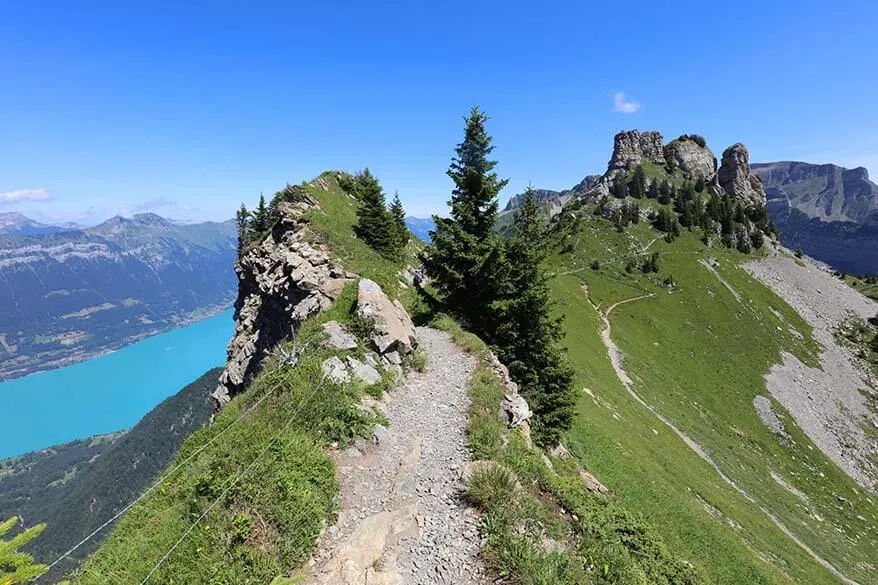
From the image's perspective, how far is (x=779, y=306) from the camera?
78.5 meters

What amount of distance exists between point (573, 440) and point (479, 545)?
53.2 ft

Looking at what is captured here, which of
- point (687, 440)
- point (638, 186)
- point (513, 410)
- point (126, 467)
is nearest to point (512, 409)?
point (513, 410)

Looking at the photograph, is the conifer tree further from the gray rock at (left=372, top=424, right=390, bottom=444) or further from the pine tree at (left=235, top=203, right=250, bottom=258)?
the gray rock at (left=372, top=424, right=390, bottom=444)

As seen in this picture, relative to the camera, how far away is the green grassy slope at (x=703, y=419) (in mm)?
23062

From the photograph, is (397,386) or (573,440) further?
(573,440)

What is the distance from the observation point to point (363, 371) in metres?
16.5

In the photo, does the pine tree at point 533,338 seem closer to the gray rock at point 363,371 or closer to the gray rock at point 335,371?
the gray rock at point 363,371

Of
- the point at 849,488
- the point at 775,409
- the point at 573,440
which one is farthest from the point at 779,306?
the point at 573,440

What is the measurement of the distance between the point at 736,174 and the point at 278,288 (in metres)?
146

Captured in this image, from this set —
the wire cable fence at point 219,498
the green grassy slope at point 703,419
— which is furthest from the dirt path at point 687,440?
the wire cable fence at point 219,498

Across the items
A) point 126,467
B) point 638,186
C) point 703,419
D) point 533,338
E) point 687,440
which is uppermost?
point 638,186

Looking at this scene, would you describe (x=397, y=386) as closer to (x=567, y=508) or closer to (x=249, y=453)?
(x=249, y=453)

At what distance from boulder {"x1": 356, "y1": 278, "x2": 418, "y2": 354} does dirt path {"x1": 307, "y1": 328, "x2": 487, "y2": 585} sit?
3066 millimetres

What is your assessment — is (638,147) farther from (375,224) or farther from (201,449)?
(201,449)
